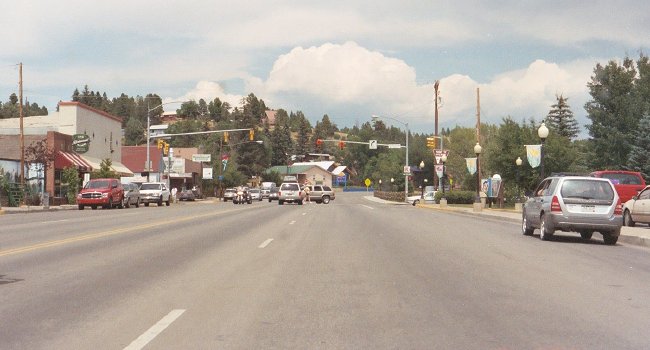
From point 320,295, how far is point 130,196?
40.5 meters

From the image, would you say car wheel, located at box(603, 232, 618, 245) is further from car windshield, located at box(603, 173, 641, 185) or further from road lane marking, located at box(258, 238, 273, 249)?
car windshield, located at box(603, 173, 641, 185)

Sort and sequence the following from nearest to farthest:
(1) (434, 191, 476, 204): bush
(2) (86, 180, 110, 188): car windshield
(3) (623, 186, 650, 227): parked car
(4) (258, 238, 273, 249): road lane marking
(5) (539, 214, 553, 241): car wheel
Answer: (4) (258, 238, 273, 249): road lane marking
(5) (539, 214, 553, 241): car wheel
(3) (623, 186, 650, 227): parked car
(2) (86, 180, 110, 188): car windshield
(1) (434, 191, 476, 204): bush

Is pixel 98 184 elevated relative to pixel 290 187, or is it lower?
elevated

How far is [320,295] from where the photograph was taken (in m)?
9.56

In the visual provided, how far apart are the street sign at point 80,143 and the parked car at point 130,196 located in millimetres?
10528

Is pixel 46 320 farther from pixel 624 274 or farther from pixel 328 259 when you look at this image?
pixel 624 274

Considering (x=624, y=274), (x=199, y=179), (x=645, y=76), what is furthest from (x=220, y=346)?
(x=199, y=179)

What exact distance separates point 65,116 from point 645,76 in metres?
50.9

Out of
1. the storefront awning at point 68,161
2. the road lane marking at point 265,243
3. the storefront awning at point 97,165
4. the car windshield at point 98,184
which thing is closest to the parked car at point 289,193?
the storefront awning at point 97,165

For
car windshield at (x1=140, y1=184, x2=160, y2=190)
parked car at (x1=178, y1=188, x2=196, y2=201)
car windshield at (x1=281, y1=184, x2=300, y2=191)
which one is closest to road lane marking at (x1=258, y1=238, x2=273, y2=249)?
car windshield at (x1=140, y1=184, x2=160, y2=190)

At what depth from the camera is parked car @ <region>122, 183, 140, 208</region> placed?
46.9 m

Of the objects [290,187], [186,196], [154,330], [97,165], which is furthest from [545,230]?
[186,196]

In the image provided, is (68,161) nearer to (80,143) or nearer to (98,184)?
(80,143)

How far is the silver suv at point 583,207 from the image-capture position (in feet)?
59.8
